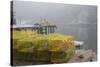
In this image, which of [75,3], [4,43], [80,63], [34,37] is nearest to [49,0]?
[75,3]

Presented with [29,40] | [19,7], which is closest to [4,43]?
[29,40]

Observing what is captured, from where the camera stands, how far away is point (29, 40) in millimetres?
1902

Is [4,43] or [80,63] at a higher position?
[4,43]

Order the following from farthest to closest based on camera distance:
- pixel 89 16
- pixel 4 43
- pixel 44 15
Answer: pixel 89 16, pixel 44 15, pixel 4 43

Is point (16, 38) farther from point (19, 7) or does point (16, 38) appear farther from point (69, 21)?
point (69, 21)

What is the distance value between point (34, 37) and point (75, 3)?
0.61 m

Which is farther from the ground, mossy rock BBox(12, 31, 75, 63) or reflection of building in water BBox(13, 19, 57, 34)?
reflection of building in water BBox(13, 19, 57, 34)

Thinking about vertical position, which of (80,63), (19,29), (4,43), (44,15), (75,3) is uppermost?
(75,3)

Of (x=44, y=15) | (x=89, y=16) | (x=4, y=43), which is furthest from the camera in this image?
(x=89, y=16)

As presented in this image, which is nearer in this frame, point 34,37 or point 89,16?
point 34,37

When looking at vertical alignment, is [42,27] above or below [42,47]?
above

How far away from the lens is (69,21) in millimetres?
2035

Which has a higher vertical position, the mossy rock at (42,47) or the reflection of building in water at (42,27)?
the reflection of building in water at (42,27)

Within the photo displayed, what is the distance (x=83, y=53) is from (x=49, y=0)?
0.71 metres
